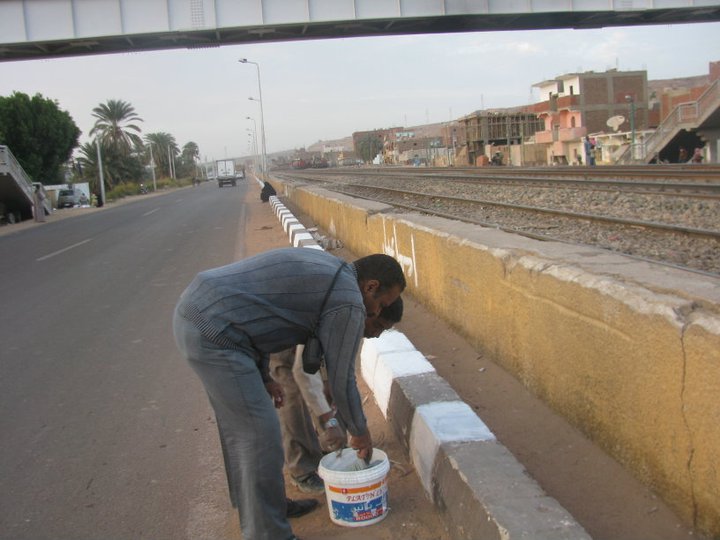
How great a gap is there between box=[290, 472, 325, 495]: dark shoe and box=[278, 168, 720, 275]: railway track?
169 inches

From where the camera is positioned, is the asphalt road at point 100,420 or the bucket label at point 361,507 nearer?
the bucket label at point 361,507

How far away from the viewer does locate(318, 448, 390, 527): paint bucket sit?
298cm

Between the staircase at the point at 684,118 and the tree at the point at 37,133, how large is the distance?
41203 millimetres

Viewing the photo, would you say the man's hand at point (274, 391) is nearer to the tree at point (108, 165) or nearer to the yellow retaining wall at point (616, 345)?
the yellow retaining wall at point (616, 345)

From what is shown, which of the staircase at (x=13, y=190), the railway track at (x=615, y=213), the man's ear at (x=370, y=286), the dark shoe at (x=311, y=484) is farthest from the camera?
the staircase at (x=13, y=190)

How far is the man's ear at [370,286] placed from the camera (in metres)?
2.59

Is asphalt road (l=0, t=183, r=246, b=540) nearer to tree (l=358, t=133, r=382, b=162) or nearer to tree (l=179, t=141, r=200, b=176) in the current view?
tree (l=358, t=133, r=382, b=162)

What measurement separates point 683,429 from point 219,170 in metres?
73.9

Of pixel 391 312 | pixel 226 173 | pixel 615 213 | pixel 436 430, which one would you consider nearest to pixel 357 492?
pixel 436 430

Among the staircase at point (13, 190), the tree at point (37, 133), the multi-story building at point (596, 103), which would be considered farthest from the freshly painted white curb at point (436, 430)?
the multi-story building at point (596, 103)

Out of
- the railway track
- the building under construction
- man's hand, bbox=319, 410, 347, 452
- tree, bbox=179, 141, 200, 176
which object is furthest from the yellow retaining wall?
tree, bbox=179, 141, 200, 176

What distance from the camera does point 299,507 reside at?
3.21 metres

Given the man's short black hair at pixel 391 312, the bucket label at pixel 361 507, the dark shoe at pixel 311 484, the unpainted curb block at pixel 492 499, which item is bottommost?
the dark shoe at pixel 311 484

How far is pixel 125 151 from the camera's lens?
82562 millimetres
